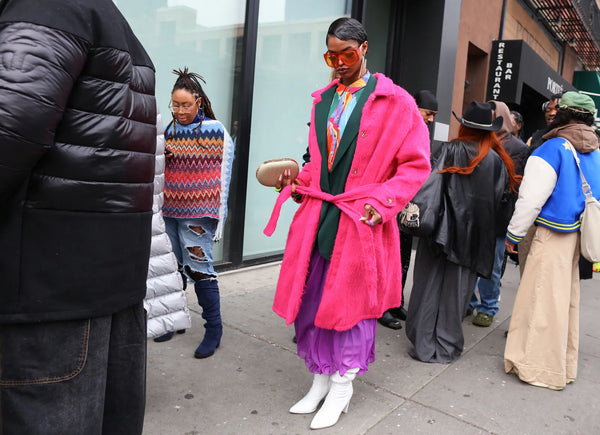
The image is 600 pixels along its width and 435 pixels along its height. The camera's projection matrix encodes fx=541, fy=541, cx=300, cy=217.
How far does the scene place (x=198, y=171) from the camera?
345cm

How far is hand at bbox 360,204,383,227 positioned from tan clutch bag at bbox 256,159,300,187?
0.53 meters

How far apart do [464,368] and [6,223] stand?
125 inches

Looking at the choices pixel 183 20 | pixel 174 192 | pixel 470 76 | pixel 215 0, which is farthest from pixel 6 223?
pixel 470 76

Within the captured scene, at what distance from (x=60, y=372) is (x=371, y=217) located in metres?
1.53

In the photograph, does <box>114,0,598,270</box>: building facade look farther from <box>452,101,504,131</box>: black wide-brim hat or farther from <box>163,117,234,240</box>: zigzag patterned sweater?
<box>452,101,504,131</box>: black wide-brim hat

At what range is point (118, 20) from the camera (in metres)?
1.59

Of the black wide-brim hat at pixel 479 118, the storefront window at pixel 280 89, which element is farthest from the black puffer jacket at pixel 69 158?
the storefront window at pixel 280 89

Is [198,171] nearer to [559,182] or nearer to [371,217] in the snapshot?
[371,217]

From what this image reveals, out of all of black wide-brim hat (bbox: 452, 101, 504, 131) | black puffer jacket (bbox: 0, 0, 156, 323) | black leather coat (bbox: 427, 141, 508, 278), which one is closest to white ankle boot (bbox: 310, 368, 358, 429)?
black leather coat (bbox: 427, 141, 508, 278)

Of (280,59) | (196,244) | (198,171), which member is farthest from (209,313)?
(280,59)

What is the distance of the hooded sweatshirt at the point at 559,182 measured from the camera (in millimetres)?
3375

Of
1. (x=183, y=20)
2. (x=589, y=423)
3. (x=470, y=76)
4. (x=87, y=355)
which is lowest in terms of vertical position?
(x=589, y=423)

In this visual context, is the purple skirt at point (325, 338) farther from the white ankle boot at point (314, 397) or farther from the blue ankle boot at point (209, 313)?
the blue ankle boot at point (209, 313)

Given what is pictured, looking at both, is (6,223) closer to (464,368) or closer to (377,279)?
(377,279)
